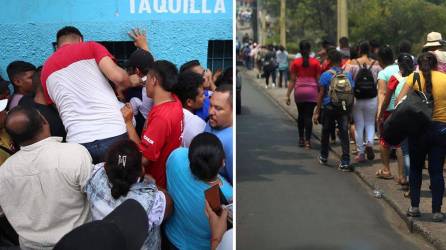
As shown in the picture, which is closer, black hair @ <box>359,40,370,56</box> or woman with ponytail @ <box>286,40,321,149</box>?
black hair @ <box>359,40,370,56</box>

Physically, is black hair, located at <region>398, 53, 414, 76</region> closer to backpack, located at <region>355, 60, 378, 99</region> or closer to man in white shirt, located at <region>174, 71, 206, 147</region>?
backpack, located at <region>355, 60, 378, 99</region>

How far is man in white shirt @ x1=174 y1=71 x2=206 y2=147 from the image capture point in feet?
11.8

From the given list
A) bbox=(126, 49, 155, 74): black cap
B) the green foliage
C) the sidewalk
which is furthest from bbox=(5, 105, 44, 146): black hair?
the green foliage

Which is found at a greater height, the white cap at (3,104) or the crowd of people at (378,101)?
the white cap at (3,104)

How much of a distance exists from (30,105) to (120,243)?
1.89 metres

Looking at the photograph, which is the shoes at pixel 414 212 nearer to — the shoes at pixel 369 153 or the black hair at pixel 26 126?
the shoes at pixel 369 153

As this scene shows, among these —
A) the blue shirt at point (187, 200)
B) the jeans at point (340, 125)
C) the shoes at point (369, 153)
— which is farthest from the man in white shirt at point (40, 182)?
the shoes at point (369, 153)

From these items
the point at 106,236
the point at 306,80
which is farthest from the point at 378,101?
the point at 106,236

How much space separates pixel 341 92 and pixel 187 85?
5.24 meters

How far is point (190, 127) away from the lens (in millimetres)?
3645

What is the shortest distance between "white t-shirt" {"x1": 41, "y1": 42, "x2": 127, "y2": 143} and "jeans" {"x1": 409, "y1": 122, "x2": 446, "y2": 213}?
148 inches

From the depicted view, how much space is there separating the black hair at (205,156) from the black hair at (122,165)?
10.9 inches

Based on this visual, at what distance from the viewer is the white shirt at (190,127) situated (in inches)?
142

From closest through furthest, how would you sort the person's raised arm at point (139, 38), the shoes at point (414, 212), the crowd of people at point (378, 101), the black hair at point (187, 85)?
the person's raised arm at point (139, 38)
the black hair at point (187, 85)
the crowd of people at point (378, 101)
the shoes at point (414, 212)
